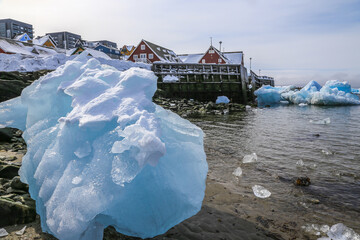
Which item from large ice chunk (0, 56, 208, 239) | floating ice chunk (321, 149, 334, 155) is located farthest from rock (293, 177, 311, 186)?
large ice chunk (0, 56, 208, 239)

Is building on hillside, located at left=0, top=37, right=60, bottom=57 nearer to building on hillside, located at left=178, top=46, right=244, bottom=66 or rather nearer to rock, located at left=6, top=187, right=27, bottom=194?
building on hillside, located at left=178, top=46, right=244, bottom=66

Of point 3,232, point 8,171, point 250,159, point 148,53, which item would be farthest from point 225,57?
point 3,232

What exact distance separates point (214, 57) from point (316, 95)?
19196mm

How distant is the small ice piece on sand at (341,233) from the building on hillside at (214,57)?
38.1 meters

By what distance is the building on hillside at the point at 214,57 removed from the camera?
3950cm

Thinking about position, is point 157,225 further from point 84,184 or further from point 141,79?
point 141,79

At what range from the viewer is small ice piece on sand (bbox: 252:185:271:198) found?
399 cm

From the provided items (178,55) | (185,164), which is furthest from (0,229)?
(178,55)

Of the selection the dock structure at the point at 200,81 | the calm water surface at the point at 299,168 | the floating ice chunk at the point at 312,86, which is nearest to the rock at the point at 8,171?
the calm water surface at the point at 299,168

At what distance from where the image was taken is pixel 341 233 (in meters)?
2.91

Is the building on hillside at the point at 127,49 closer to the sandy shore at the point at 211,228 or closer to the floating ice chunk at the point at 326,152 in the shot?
the floating ice chunk at the point at 326,152

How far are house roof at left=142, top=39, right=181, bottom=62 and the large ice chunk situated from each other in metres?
37.1

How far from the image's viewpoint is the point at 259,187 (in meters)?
4.21

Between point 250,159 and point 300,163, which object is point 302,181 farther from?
point 250,159
